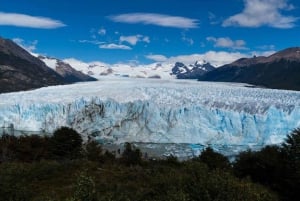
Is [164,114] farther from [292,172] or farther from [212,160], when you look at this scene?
[292,172]

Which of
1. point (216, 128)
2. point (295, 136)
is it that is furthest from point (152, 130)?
point (295, 136)

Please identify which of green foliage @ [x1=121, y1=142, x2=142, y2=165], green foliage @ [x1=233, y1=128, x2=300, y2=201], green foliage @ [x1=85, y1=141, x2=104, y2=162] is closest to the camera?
green foliage @ [x1=233, y1=128, x2=300, y2=201]

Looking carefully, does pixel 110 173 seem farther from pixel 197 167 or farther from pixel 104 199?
pixel 104 199

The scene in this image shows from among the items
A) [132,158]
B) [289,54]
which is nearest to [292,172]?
[132,158]

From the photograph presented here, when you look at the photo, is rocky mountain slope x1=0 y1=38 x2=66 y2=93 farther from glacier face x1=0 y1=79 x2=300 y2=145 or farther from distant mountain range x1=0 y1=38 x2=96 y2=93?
glacier face x1=0 y1=79 x2=300 y2=145

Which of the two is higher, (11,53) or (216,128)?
(11,53)

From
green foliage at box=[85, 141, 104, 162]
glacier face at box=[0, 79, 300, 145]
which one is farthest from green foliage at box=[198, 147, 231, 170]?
glacier face at box=[0, 79, 300, 145]

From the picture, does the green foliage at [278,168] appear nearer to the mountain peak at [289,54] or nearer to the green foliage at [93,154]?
the green foliage at [93,154]
